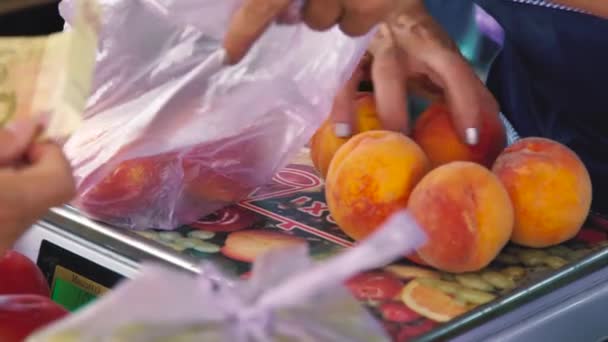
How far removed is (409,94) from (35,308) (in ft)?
1.61

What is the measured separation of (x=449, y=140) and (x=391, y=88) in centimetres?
8

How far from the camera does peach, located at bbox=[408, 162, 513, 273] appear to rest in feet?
2.33

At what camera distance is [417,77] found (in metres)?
0.91

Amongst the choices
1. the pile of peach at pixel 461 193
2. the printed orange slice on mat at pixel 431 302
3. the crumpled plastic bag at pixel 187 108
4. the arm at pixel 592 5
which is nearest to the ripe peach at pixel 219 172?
the crumpled plastic bag at pixel 187 108

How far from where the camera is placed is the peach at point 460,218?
0.71 metres

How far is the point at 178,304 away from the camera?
441 millimetres

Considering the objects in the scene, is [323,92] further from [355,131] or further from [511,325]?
[511,325]

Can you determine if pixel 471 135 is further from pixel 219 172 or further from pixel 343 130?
pixel 219 172

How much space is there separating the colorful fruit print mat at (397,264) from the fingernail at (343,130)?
72mm

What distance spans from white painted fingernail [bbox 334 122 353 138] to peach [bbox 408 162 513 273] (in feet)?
0.50

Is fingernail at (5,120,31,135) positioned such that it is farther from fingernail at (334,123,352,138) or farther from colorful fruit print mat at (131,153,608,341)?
fingernail at (334,123,352,138)

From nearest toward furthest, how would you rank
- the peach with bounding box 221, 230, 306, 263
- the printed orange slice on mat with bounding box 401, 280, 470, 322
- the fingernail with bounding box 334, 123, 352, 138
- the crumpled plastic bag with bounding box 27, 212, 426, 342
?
1. the crumpled plastic bag with bounding box 27, 212, 426, 342
2. the printed orange slice on mat with bounding box 401, 280, 470, 322
3. the peach with bounding box 221, 230, 306, 263
4. the fingernail with bounding box 334, 123, 352, 138

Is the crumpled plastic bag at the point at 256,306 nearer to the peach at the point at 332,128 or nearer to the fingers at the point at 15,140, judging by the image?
the fingers at the point at 15,140

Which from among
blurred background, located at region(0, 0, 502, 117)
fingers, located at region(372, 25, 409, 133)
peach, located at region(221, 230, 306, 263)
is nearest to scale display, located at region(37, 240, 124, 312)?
peach, located at region(221, 230, 306, 263)
